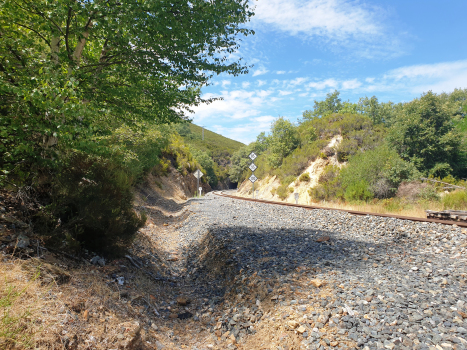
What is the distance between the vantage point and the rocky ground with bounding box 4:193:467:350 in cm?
279

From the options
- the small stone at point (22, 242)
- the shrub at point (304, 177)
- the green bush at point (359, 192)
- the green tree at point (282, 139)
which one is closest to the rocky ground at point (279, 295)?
the small stone at point (22, 242)

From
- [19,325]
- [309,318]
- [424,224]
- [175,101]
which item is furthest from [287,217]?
[19,325]

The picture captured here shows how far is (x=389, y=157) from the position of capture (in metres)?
17.0

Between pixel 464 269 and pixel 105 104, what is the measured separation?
815cm

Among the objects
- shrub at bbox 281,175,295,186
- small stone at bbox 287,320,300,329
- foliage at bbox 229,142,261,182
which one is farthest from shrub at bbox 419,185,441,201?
foliage at bbox 229,142,261,182

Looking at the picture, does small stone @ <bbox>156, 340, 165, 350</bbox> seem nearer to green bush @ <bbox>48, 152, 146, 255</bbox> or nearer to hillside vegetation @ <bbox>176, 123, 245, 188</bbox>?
green bush @ <bbox>48, 152, 146, 255</bbox>

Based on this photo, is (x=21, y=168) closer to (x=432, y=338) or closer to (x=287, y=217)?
(x=432, y=338)

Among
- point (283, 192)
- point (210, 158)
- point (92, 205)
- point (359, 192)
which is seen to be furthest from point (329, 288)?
point (210, 158)

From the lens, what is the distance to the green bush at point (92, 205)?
4.26m

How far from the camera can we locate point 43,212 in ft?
13.1

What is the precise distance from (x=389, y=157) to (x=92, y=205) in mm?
18394

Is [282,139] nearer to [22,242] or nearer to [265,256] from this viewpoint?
[265,256]

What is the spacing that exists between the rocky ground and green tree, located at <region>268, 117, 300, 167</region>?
22.6m

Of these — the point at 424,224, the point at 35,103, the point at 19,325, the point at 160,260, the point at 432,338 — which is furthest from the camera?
the point at 424,224
